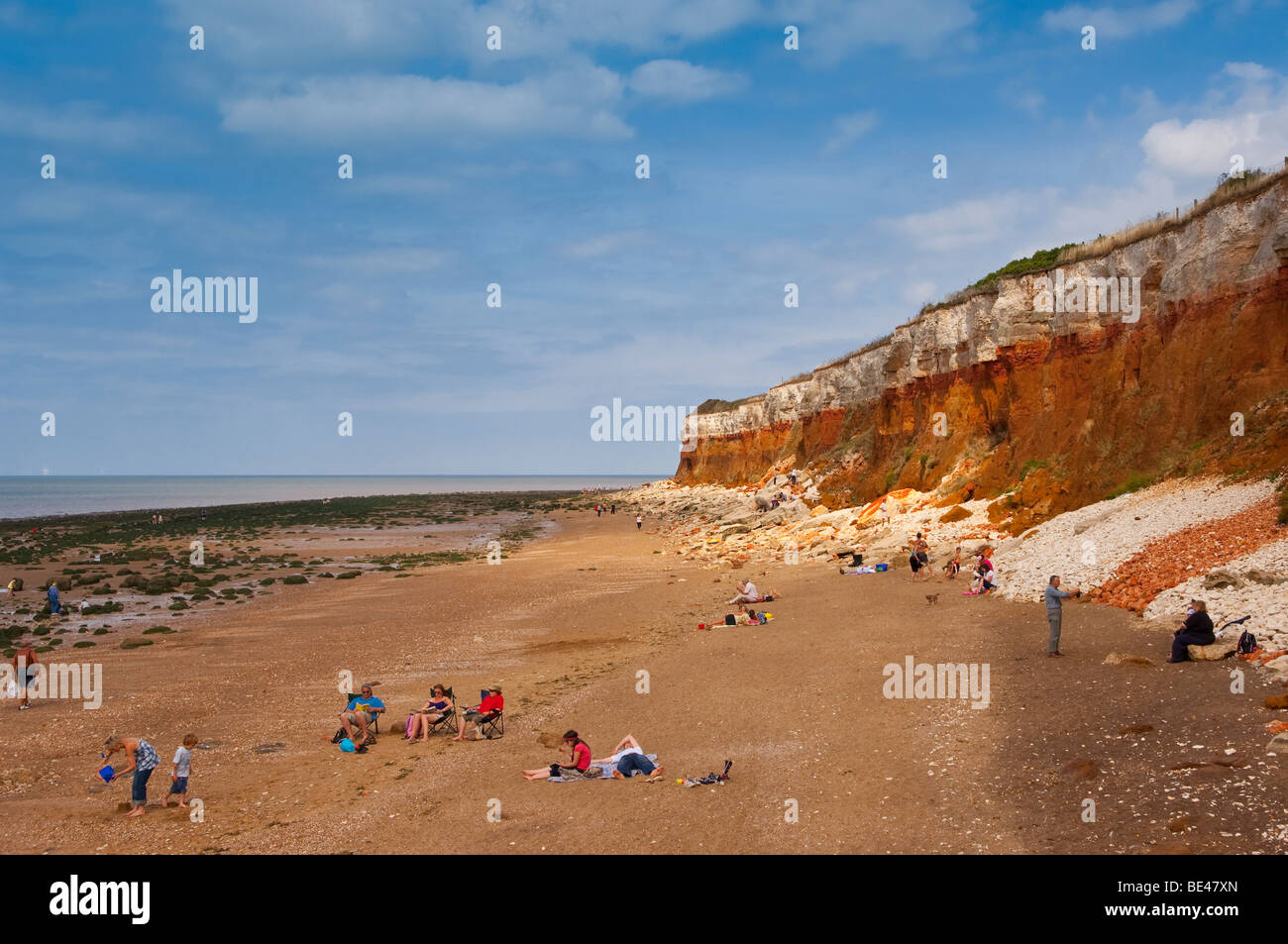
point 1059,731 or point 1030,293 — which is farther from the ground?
point 1030,293

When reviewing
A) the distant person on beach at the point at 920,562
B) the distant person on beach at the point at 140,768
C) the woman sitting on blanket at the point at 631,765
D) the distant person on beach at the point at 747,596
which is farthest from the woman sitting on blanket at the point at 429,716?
the distant person on beach at the point at 920,562

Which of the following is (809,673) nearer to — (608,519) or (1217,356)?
(1217,356)

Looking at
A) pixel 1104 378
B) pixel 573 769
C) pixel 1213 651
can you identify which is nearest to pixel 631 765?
pixel 573 769

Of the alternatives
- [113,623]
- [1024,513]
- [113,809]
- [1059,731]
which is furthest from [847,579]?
[113,623]

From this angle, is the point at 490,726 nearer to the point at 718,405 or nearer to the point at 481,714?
the point at 481,714

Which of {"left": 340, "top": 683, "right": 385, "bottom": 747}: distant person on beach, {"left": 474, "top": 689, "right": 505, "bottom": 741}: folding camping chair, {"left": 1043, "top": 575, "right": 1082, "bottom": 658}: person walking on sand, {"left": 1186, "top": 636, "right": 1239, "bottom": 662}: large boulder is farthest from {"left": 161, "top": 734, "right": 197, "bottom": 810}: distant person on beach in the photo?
{"left": 1186, "top": 636, "right": 1239, "bottom": 662}: large boulder

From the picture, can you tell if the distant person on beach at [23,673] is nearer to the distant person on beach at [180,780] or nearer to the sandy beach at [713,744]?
the sandy beach at [713,744]
